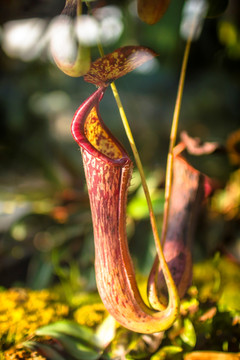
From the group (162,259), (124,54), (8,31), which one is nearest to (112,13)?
(8,31)

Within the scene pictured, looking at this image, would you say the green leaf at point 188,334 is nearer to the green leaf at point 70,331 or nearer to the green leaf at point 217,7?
the green leaf at point 70,331

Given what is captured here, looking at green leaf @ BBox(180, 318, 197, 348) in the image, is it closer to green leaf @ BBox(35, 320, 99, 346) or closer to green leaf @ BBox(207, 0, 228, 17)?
green leaf @ BBox(35, 320, 99, 346)

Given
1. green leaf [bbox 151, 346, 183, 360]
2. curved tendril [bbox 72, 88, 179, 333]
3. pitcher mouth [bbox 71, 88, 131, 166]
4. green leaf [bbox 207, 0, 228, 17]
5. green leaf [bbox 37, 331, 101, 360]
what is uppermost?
green leaf [bbox 207, 0, 228, 17]

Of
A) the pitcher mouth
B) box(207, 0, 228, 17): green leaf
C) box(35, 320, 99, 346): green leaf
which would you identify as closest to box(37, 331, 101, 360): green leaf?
box(35, 320, 99, 346): green leaf

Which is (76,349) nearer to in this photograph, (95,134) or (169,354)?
(169,354)

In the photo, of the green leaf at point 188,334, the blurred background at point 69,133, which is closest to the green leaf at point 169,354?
the green leaf at point 188,334

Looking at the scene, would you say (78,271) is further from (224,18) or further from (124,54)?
(224,18)
